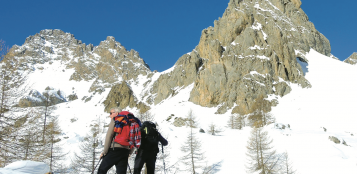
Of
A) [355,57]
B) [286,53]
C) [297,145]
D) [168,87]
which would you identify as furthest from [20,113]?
[355,57]

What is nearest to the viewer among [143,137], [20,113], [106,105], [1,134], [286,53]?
[143,137]

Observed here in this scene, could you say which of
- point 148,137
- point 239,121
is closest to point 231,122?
point 239,121

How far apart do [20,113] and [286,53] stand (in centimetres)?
8514

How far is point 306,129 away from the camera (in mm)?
43031

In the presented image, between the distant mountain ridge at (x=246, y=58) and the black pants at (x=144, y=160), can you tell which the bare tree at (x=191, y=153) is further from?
the distant mountain ridge at (x=246, y=58)

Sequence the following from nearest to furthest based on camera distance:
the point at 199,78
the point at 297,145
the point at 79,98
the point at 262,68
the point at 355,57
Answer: the point at 297,145
the point at 262,68
the point at 199,78
the point at 355,57
the point at 79,98

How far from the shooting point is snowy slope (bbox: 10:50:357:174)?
93.5 ft

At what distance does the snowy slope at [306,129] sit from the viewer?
93.5 ft

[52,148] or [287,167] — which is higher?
[52,148]

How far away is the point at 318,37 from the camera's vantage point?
11081cm

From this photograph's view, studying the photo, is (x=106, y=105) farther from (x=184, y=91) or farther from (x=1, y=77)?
(x=1, y=77)

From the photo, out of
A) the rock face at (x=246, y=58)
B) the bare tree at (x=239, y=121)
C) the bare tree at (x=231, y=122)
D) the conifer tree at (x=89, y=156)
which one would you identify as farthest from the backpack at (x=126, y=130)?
the rock face at (x=246, y=58)

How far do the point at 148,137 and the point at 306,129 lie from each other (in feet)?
148

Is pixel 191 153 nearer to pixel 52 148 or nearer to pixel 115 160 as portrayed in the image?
pixel 52 148
